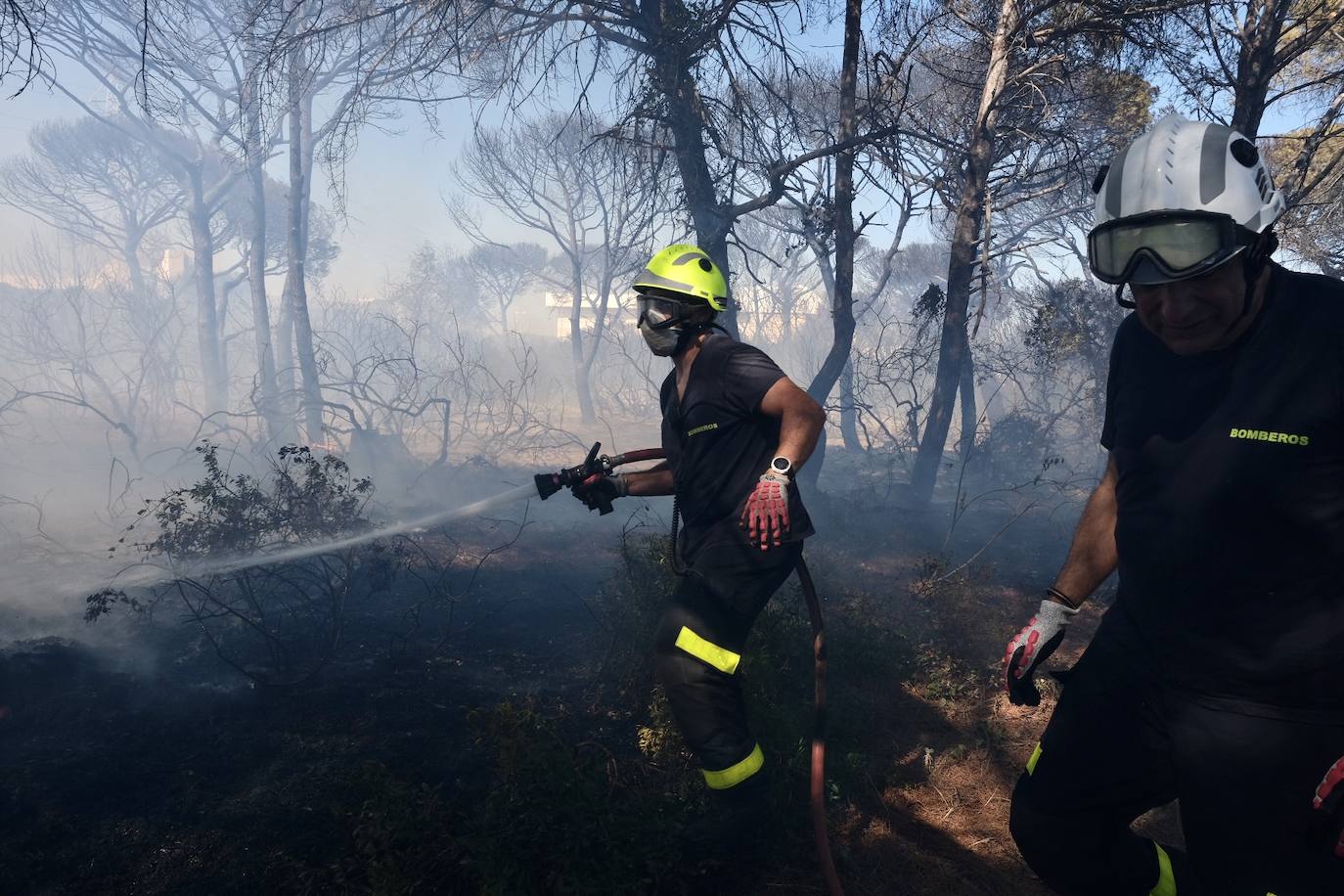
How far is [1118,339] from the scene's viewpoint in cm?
222

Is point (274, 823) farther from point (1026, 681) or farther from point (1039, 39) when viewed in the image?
point (1039, 39)

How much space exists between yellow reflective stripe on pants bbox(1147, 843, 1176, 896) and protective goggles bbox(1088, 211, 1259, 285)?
5.78ft

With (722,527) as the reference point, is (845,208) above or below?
above

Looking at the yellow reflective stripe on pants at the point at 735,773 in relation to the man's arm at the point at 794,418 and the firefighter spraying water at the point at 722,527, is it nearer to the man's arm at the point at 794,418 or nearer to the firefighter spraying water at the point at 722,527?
the firefighter spraying water at the point at 722,527

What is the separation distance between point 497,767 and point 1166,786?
2.54 metres

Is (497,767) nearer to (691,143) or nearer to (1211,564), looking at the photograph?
(1211,564)

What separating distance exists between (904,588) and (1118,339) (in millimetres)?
5034

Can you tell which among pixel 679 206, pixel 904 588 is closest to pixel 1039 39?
pixel 679 206

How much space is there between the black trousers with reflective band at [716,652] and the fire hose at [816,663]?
0.57 ft

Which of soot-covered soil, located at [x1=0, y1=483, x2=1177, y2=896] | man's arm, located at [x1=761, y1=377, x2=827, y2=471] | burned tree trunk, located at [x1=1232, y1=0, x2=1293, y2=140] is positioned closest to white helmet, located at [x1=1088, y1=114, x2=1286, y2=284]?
man's arm, located at [x1=761, y1=377, x2=827, y2=471]

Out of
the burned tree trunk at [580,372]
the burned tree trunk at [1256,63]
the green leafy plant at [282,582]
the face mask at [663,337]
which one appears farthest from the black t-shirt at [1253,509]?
the burned tree trunk at [580,372]

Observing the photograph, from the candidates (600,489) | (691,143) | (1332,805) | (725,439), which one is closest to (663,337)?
(725,439)

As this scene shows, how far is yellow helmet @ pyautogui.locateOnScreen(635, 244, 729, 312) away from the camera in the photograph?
10.3 feet

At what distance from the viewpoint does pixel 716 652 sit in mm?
2818
